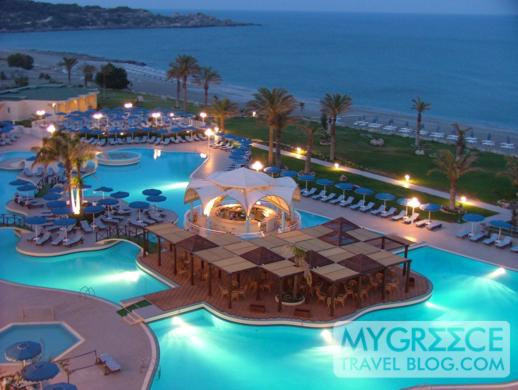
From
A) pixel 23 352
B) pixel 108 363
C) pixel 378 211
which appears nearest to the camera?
pixel 23 352

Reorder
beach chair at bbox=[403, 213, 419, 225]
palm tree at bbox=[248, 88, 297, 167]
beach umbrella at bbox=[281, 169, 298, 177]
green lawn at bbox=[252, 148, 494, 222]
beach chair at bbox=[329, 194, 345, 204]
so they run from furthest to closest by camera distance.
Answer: palm tree at bbox=[248, 88, 297, 167]
beach umbrella at bbox=[281, 169, 298, 177]
beach chair at bbox=[329, 194, 345, 204]
green lawn at bbox=[252, 148, 494, 222]
beach chair at bbox=[403, 213, 419, 225]

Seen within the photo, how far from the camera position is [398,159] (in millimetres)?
48562

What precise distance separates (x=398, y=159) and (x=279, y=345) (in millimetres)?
30501

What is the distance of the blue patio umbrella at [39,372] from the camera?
1580 cm

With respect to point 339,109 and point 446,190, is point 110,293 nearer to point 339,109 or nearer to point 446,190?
point 446,190

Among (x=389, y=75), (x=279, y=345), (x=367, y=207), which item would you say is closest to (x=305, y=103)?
(x=389, y=75)

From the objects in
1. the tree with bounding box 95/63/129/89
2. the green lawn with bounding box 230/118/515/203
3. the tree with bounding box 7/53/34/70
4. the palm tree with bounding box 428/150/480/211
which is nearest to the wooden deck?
the palm tree with bounding box 428/150/480/211

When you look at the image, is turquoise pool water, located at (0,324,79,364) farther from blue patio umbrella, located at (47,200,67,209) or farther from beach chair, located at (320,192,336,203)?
beach chair, located at (320,192,336,203)

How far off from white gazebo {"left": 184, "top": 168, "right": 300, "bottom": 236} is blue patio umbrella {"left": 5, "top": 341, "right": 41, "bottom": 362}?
12.2 meters

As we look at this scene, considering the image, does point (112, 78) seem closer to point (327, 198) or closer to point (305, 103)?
point (305, 103)

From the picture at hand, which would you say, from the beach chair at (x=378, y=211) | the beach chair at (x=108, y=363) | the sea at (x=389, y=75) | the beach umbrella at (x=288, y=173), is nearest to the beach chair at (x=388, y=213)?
the beach chair at (x=378, y=211)

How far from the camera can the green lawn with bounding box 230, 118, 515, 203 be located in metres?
40.4

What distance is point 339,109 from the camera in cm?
4672

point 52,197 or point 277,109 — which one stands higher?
point 277,109
